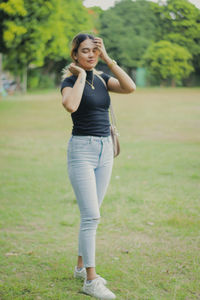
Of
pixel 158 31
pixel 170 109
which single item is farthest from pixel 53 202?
pixel 170 109

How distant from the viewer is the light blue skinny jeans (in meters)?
3.21

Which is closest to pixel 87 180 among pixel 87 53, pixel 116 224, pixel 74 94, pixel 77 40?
pixel 74 94

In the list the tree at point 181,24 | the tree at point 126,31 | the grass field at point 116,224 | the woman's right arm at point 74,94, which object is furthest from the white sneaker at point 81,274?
the tree at point 126,31

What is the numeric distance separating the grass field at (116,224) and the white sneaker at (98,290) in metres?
0.06

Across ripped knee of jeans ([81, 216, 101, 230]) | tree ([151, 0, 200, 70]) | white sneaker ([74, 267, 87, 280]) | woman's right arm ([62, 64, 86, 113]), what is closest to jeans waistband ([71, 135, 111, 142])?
woman's right arm ([62, 64, 86, 113])

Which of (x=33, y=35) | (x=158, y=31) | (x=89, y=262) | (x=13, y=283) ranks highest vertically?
(x=33, y=35)

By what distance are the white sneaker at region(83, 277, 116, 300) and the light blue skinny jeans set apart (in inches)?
5.6

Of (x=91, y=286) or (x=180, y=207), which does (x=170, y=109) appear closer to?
(x=180, y=207)

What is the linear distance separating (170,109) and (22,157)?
12.0 meters

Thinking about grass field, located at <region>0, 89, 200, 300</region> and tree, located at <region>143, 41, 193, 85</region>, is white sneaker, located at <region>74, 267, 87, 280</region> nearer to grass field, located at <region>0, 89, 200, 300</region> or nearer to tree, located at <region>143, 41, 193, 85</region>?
grass field, located at <region>0, 89, 200, 300</region>

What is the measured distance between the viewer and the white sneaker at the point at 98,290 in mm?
3195

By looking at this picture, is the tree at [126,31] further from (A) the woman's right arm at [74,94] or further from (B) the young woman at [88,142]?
(A) the woman's right arm at [74,94]

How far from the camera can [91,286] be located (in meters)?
3.24

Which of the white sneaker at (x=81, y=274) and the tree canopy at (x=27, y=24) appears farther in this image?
the tree canopy at (x=27, y=24)
